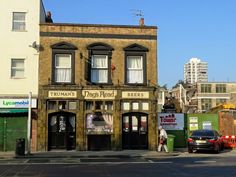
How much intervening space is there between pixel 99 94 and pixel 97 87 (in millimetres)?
492

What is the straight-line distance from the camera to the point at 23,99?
98.7 ft

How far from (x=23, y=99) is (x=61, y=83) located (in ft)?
8.93

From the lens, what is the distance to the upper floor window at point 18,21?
3094cm

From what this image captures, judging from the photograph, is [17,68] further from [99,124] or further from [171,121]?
[171,121]

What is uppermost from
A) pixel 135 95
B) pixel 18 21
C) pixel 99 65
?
pixel 18 21

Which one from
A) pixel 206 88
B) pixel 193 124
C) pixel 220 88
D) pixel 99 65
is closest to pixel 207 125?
pixel 193 124

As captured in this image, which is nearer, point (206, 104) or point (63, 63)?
point (63, 63)

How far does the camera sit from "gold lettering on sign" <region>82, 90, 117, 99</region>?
100 ft

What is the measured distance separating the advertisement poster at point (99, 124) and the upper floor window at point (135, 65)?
3.02 m

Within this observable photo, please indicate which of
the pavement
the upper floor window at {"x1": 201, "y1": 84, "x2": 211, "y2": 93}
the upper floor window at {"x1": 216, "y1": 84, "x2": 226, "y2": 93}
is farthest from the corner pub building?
the upper floor window at {"x1": 216, "y1": 84, "x2": 226, "y2": 93}

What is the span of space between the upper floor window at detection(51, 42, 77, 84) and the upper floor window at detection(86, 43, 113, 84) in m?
1.23

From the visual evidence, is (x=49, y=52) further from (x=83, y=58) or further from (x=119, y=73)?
(x=119, y=73)

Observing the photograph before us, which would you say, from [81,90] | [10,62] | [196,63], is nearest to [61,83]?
[81,90]

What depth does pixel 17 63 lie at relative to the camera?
30734 mm
